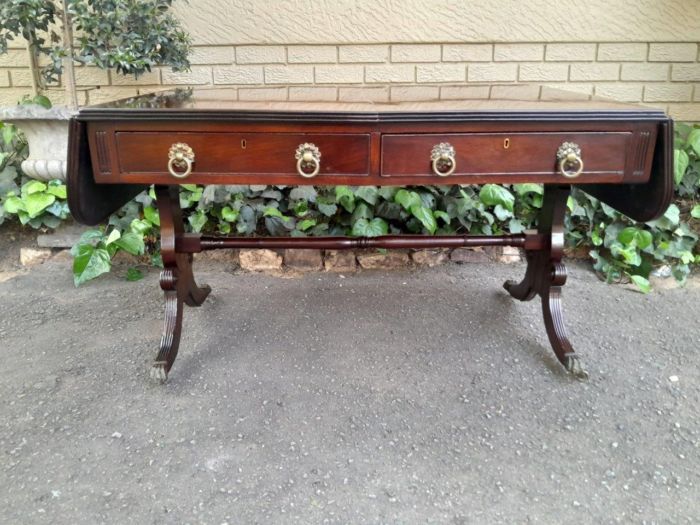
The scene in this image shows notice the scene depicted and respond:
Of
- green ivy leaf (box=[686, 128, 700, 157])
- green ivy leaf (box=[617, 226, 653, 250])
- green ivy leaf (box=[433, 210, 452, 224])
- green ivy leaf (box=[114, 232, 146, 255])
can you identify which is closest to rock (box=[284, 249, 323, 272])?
green ivy leaf (box=[433, 210, 452, 224])

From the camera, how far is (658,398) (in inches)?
77.1

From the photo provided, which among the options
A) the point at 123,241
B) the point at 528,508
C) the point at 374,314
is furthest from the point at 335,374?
the point at 123,241

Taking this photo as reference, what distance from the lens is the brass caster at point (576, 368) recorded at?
203 cm

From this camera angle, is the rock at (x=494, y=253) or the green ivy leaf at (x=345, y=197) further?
the rock at (x=494, y=253)

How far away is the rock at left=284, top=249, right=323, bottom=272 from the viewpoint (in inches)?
122

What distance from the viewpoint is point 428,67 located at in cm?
321

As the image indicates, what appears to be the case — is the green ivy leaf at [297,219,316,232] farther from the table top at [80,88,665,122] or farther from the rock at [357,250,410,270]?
the table top at [80,88,665,122]

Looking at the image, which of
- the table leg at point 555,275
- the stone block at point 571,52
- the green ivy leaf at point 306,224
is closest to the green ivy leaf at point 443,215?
the green ivy leaf at point 306,224

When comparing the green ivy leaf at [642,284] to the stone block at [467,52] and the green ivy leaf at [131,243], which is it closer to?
the stone block at [467,52]

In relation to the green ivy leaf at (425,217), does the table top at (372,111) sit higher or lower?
higher

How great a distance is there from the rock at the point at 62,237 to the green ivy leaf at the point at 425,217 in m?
1.91

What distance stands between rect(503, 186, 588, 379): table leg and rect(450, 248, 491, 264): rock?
0.87m

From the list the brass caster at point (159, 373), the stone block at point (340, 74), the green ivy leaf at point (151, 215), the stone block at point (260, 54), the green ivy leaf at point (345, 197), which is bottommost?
the brass caster at point (159, 373)

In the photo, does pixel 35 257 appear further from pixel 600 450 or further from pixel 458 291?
pixel 600 450
